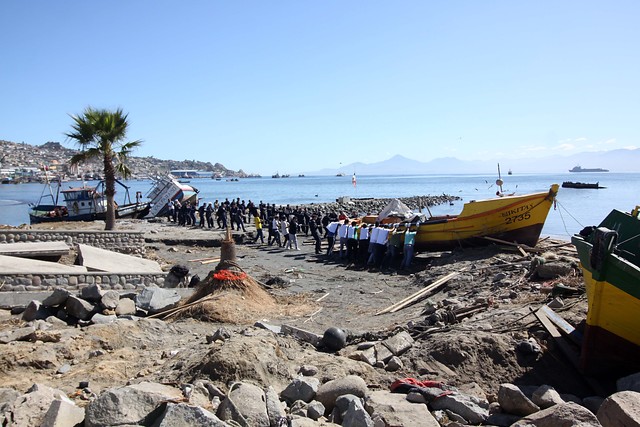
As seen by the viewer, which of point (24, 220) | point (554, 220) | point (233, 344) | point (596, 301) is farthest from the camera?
point (24, 220)

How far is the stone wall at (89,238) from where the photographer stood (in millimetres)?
16531

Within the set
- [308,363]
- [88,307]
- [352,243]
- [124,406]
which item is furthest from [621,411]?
[352,243]

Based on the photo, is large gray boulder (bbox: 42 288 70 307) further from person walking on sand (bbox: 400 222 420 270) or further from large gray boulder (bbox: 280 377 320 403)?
person walking on sand (bbox: 400 222 420 270)

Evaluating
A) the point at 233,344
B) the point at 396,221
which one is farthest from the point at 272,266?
the point at 233,344

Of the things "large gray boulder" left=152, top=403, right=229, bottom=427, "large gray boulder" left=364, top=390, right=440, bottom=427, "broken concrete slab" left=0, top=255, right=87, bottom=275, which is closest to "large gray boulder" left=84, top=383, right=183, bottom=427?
"large gray boulder" left=152, top=403, right=229, bottom=427

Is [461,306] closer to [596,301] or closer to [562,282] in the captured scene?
[562,282]

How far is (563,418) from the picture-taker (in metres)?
5.31

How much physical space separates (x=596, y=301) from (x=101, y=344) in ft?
24.8

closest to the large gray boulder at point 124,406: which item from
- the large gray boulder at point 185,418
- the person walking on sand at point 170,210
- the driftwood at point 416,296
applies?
the large gray boulder at point 185,418

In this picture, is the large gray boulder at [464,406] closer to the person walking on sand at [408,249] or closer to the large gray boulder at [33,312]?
the large gray boulder at [33,312]

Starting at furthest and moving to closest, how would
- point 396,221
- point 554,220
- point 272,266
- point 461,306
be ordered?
point 554,220 < point 396,221 < point 272,266 < point 461,306

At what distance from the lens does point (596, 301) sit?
7.57m

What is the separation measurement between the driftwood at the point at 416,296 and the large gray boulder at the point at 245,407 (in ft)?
22.7

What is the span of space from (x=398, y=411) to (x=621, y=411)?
2186mm
